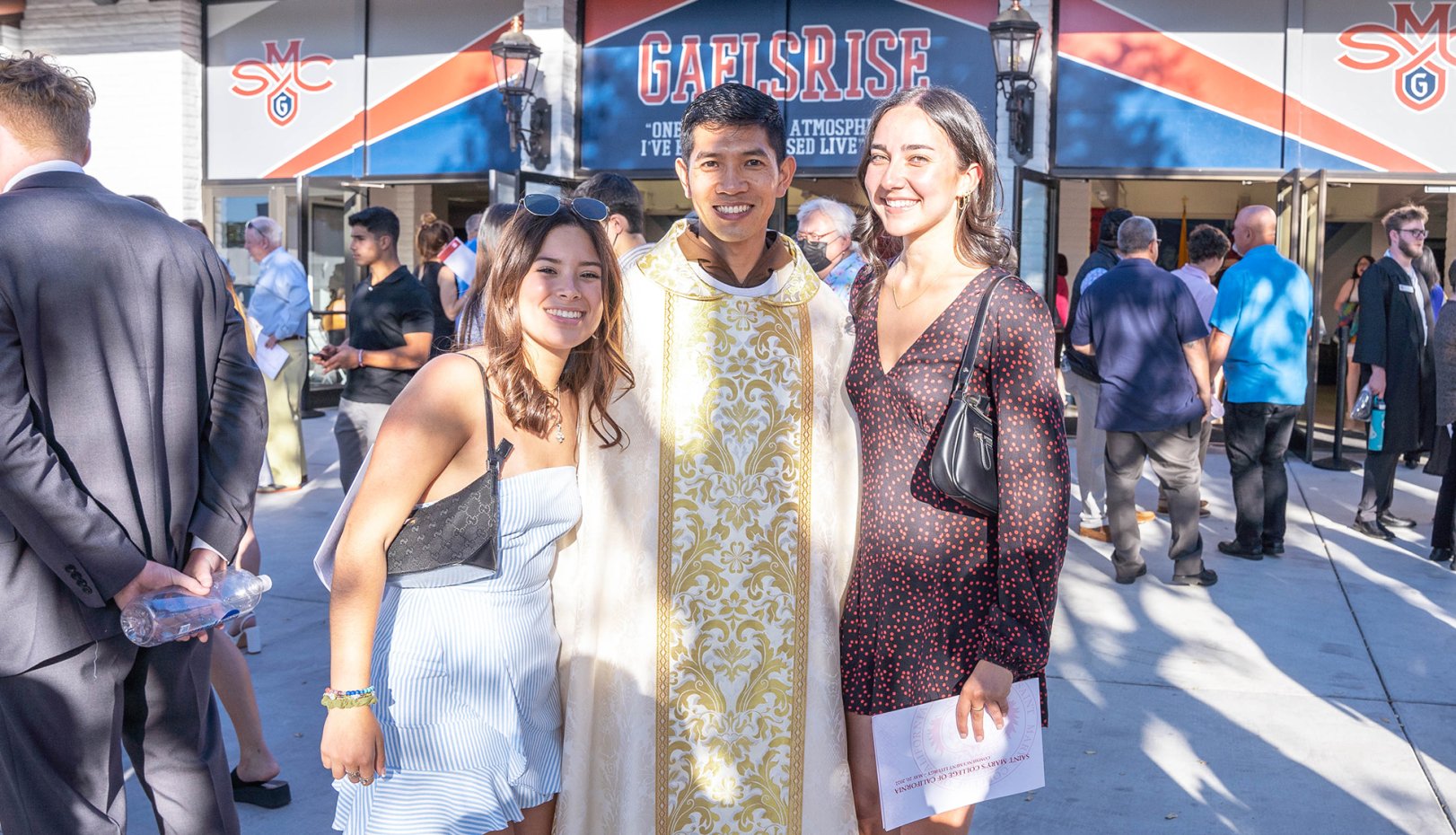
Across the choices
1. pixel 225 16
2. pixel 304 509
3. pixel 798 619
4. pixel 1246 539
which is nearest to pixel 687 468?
pixel 798 619

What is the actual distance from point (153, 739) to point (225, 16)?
38.1ft

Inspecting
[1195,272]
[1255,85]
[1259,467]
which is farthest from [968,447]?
[1255,85]

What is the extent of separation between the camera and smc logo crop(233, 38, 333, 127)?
12227mm

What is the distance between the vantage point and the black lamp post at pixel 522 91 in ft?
34.6

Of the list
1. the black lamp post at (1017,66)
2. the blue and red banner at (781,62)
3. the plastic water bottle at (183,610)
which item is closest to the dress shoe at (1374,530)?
the black lamp post at (1017,66)

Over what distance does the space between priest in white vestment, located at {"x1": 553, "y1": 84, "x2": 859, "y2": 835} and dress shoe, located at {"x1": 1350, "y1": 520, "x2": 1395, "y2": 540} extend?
610cm

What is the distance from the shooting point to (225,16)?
12484 millimetres

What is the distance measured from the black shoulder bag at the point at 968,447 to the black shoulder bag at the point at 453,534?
31.5 inches

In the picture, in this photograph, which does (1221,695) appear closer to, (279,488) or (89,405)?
(89,405)

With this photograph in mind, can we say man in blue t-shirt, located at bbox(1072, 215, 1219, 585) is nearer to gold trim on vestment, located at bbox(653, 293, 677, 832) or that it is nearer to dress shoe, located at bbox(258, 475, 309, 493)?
gold trim on vestment, located at bbox(653, 293, 677, 832)

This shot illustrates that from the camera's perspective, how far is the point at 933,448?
2305mm

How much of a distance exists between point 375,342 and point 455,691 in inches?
148

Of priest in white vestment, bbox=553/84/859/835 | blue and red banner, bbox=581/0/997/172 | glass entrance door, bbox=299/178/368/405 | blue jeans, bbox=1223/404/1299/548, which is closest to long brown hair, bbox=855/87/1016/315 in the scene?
priest in white vestment, bbox=553/84/859/835

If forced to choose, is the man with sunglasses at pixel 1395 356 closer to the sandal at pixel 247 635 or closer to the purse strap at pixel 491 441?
the sandal at pixel 247 635
